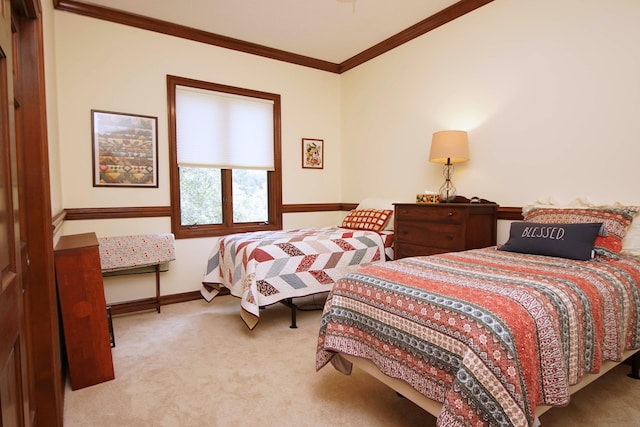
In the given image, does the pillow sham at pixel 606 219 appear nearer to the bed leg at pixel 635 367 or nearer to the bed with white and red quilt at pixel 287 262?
the bed leg at pixel 635 367

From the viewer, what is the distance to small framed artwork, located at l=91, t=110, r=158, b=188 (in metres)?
3.27

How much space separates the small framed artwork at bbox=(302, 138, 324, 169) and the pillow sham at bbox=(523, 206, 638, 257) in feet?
9.41

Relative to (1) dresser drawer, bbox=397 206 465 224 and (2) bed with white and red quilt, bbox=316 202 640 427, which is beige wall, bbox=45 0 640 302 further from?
(2) bed with white and red quilt, bbox=316 202 640 427

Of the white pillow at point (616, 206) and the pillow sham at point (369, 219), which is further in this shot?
→ the pillow sham at point (369, 219)

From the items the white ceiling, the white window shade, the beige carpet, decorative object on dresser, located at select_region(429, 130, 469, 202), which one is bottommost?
the beige carpet

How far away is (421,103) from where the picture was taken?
146 inches

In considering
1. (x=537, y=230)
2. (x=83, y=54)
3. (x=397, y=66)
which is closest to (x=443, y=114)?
(x=397, y=66)

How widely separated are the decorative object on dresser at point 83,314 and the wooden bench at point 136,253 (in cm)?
105

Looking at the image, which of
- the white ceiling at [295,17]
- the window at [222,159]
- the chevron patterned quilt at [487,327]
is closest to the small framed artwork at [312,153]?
the window at [222,159]

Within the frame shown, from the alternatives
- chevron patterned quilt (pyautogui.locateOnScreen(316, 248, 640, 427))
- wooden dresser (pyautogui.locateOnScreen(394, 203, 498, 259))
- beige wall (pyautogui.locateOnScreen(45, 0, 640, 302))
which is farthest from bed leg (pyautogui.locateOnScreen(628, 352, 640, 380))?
wooden dresser (pyautogui.locateOnScreen(394, 203, 498, 259))

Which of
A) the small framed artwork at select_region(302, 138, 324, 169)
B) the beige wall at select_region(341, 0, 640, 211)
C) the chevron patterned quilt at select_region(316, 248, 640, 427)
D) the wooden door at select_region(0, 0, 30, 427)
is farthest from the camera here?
the small framed artwork at select_region(302, 138, 324, 169)

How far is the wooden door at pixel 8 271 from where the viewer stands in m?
0.78

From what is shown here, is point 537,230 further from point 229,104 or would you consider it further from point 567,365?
point 229,104

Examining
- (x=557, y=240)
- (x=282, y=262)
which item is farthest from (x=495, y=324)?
(x=282, y=262)
